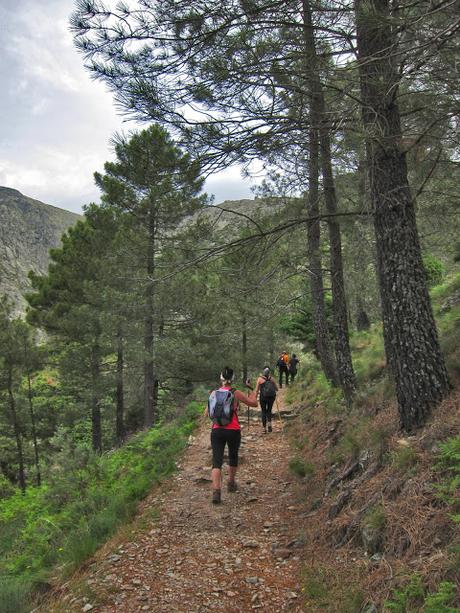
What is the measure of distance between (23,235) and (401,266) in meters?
141

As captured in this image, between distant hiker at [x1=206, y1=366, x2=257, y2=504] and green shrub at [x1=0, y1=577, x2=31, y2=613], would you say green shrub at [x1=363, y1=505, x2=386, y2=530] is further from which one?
green shrub at [x1=0, y1=577, x2=31, y2=613]

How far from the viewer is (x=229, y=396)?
19.1ft

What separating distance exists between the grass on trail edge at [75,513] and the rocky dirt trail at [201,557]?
387 mm

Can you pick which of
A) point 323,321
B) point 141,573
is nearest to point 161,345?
point 323,321

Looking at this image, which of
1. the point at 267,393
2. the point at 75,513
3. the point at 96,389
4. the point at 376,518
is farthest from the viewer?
the point at 96,389

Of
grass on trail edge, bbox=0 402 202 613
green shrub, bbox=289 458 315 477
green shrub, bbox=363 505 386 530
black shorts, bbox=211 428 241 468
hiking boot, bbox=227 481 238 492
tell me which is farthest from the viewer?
green shrub, bbox=289 458 315 477

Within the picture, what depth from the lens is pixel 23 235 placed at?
12775 cm

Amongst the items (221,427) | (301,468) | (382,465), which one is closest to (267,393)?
(301,468)

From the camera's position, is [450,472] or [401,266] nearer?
[450,472]

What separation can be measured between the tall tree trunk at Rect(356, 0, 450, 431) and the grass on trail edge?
4122 mm

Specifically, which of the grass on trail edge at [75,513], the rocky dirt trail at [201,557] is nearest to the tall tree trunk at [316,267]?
the grass on trail edge at [75,513]

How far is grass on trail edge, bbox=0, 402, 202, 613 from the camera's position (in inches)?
194

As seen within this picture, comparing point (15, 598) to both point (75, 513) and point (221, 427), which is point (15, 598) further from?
point (221, 427)

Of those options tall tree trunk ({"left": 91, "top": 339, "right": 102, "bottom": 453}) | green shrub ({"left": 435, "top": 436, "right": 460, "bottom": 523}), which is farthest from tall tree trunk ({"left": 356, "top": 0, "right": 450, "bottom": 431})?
tall tree trunk ({"left": 91, "top": 339, "right": 102, "bottom": 453})
